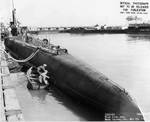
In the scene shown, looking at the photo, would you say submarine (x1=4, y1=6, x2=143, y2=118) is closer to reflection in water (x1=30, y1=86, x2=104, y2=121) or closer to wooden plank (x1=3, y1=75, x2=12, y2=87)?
reflection in water (x1=30, y1=86, x2=104, y2=121)

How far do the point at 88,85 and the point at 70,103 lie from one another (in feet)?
6.19

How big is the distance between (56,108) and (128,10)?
10.2 metres

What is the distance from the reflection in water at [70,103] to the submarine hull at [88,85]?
452 mm

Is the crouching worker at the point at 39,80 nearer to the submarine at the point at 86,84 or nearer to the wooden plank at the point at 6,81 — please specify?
the submarine at the point at 86,84

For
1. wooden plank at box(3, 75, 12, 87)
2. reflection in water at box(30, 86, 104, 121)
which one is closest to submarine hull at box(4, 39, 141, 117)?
reflection in water at box(30, 86, 104, 121)

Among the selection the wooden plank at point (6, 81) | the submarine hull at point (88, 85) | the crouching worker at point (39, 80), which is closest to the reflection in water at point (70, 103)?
the crouching worker at point (39, 80)

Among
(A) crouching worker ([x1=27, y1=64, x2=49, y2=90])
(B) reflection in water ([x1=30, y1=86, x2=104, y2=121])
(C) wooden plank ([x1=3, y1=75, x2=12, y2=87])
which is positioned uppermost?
(C) wooden plank ([x1=3, y1=75, x2=12, y2=87])

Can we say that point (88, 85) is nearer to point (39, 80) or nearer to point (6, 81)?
point (6, 81)

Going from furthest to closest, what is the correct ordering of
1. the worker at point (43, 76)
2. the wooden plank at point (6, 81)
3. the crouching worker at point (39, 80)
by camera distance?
the crouching worker at point (39, 80)
the worker at point (43, 76)
the wooden plank at point (6, 81)

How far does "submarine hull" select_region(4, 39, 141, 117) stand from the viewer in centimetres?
923

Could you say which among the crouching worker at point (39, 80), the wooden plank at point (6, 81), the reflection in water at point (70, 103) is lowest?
the reflection in water at point (70, 103)

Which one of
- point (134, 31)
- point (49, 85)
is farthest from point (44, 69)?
point (134, 31)

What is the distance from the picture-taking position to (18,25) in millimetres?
35219

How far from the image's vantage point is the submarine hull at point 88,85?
30.3 ft
